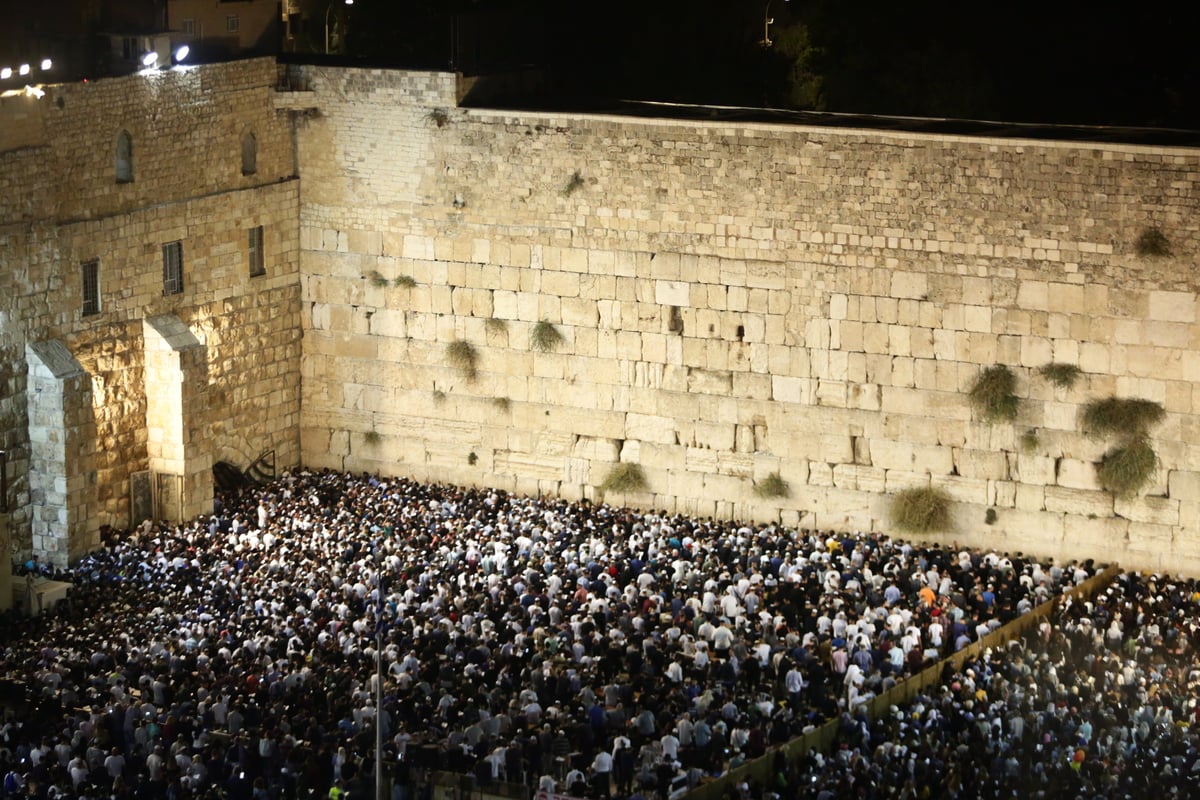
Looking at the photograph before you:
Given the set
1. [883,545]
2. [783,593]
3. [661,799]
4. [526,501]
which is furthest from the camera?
[526,501]

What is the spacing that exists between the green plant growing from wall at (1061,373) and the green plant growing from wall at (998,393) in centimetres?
44

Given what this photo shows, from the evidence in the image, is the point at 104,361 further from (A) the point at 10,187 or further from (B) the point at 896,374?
(B) the point at 896,374

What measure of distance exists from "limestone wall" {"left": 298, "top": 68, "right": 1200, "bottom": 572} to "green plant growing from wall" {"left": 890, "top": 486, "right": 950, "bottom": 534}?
23 cm

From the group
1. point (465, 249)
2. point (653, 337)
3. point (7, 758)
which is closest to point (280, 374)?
point (465, 249)

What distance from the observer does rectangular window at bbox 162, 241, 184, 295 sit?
108 feet

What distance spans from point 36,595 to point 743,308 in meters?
10.5

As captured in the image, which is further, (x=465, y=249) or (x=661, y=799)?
(x=465, y=249)

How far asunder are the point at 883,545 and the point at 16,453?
11746mm

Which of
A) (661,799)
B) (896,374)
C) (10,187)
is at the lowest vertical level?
(661,799)

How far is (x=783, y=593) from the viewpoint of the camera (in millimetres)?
28781

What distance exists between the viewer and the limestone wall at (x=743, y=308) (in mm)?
30422

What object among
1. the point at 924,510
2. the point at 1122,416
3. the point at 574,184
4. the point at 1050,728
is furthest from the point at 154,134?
the point at 1050,728

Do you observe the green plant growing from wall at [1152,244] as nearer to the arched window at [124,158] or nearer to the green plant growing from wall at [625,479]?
the green plant growing from wall at [625,479]

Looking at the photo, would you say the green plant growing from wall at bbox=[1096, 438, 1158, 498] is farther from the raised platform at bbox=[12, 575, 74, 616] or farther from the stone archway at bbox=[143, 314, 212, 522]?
the raised platform at bbox=[12, 575, 74, 616]
